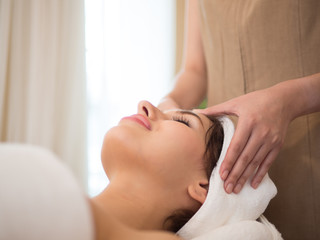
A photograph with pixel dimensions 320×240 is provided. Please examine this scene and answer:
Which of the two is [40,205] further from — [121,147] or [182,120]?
[182,120]

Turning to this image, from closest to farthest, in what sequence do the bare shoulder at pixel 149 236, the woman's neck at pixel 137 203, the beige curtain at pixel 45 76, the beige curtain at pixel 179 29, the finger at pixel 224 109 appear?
the bare shoulder at pixel 149 236, the woman's neck at pixel 137 203, the finger at pixel 224 109, the beige curtain at pixel 45 76, the beige curtain at pixel 179 29

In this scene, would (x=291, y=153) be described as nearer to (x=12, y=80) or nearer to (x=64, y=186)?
(x=64, y=186)

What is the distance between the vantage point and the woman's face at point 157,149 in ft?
3.05

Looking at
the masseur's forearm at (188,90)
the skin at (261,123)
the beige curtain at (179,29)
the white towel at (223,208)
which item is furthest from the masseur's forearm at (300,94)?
the beige curtain at (179,29)

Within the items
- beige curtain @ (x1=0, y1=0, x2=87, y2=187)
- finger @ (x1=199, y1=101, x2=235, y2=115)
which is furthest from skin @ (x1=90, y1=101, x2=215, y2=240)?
beige curtain @ (x1=0, y1=0, x2=87, y2=187)

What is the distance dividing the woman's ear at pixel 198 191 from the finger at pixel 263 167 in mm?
146

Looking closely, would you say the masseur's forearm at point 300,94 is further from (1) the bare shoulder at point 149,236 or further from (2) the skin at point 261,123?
(1) the bare shoulder at point 149,236

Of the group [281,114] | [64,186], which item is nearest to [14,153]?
[64,186]

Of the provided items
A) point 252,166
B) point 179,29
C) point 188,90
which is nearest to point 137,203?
point 252,166

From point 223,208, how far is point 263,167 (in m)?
0.17

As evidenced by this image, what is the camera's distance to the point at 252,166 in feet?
3.04

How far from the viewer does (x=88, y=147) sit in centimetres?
328

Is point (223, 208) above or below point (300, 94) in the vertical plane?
below

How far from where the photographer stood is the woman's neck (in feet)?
2.89
